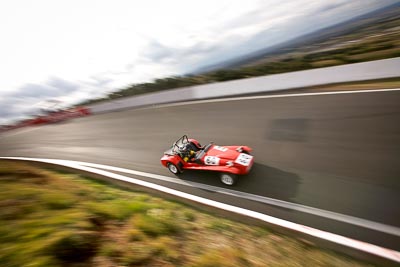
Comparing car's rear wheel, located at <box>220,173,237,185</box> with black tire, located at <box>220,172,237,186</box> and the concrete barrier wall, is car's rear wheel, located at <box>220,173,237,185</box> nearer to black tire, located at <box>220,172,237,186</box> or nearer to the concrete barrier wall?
black tire, located at <box>220,172,237,186</box>

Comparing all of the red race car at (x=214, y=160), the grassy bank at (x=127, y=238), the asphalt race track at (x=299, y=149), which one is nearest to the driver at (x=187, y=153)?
the red race car at (x=214, y=160)

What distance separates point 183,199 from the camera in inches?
211

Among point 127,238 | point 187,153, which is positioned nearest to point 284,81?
point 187,153

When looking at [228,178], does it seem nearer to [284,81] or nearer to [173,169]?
[173,169]

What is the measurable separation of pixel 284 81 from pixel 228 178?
838 cm

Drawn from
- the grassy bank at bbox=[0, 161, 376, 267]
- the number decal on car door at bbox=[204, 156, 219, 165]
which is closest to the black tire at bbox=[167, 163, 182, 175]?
the number decal on car door at bbox=[204, 156, 219, 165]

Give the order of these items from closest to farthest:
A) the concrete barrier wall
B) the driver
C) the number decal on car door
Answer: the number decal on car door < the driver < the concrete barrier wall

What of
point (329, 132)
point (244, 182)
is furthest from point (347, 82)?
point (244, 182)

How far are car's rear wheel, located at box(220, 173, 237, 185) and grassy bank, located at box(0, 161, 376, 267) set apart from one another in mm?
1195

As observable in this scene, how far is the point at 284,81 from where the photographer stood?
40.2 ft

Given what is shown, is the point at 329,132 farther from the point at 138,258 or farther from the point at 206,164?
the point at 138,258

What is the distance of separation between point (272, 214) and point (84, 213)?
3.59m

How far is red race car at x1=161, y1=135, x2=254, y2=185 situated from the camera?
5668mm

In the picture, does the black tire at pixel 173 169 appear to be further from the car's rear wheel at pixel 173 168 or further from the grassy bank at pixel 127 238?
the grassy bank at pixel 127 238
